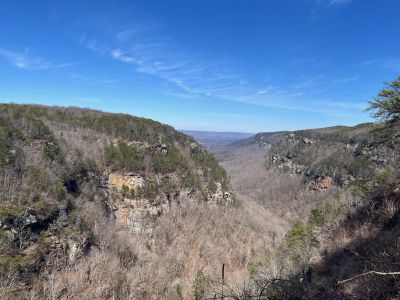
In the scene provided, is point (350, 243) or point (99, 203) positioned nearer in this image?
point (350, 243)

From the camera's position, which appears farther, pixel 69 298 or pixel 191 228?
pixel 191 228

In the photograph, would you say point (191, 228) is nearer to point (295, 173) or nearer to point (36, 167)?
point (36, 167)

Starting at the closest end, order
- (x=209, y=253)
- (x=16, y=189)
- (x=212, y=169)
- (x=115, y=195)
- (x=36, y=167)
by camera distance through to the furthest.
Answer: (x=16, y=189), (x=36, y=167), (x=209, y=253), (x=115, y=195), (x=212, y=169)

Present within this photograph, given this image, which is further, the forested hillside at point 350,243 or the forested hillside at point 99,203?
the forested hillside at point 99,203

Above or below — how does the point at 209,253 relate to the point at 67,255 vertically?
below

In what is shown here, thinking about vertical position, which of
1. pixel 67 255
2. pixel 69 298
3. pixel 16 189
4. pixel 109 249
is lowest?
pixel 109 249

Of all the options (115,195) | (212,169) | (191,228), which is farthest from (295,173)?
(115,195)

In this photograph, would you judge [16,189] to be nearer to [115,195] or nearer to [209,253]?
[115,195]

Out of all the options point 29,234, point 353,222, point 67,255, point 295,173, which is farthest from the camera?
point 295,173

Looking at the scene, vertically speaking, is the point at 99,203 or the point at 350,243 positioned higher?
the point at 350,243

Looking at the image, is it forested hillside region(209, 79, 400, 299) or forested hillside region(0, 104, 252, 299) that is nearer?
forested hillside region(209, 79, 400, 299)
